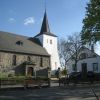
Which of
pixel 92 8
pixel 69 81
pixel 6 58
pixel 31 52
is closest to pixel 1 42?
pixel 6 58

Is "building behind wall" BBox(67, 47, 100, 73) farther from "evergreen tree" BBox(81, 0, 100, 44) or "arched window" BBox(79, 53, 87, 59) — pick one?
"evergreen tree" BBox(81, 0, 100, 44)

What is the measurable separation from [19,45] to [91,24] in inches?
1003

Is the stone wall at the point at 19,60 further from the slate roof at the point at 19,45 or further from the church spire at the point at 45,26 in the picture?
the church spire at the point at 45,26

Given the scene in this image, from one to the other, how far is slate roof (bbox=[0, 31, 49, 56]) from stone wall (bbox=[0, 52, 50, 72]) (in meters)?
0.96

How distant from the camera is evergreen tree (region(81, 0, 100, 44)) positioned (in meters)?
25.7

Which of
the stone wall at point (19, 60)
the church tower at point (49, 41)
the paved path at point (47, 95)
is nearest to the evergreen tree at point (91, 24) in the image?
the paved path at point (47, 95)

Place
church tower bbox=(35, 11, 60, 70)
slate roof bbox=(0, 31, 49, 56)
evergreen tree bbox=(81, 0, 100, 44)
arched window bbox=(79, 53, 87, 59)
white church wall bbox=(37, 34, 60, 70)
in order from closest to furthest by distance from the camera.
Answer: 1. evergreen tree bbox=(81, 0, 100, 44)
2. slate roof bbox=(0, 31, 49, 56)
3. arched window bbox=(79, 53, 87, 59)
4. white church wall bbox=(37, 34, 60, 70)
5. church tower bbox=(35, 11, 60, 70)

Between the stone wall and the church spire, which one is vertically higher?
the church spire

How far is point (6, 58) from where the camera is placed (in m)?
44.8

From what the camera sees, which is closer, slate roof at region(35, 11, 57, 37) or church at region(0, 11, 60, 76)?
church at region(0, 11, 60, 76)

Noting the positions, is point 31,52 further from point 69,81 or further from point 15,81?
point 15,81

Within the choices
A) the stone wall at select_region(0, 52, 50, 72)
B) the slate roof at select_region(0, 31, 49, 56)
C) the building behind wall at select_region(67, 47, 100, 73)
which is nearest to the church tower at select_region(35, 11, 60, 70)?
the slate roof at select_region(0, 31, 49, 56)

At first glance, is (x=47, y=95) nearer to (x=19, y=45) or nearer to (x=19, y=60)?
(x=19, y=60)

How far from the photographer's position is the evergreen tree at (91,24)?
84.4 ft
